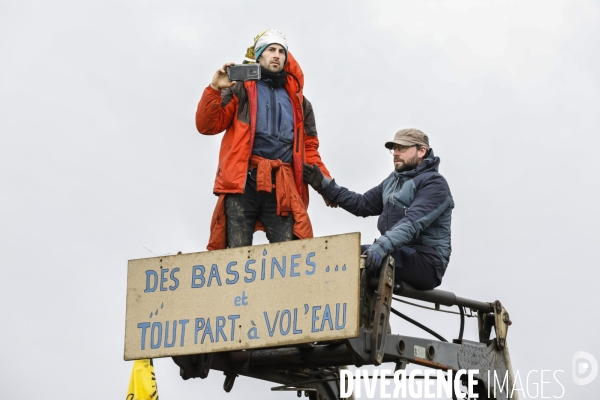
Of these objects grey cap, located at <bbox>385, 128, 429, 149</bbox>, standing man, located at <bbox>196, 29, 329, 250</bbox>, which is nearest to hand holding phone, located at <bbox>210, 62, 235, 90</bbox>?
standing man, located at <bbox>196, 29, 329, 250</bbox>

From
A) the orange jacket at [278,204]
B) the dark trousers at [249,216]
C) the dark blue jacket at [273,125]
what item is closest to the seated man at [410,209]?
the dark blue jacket at [273,125]

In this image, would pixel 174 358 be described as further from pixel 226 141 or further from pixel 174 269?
pixel 226 141

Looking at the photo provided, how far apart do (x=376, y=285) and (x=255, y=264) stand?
40.4 inches

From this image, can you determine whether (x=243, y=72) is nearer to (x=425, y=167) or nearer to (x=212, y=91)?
(x=212, y=91)

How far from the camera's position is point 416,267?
1098cm

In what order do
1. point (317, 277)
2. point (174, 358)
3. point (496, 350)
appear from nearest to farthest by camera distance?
point (317, 277) → point (174, 358) → point (496, 350)

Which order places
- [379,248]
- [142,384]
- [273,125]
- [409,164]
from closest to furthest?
[379,248], [273,125], [409,164], [142,384]

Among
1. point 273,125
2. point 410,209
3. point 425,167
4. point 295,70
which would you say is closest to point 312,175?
point 273,125

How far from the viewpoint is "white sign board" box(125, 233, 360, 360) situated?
970cm

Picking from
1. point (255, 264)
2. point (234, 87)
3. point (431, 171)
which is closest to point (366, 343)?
point (255, 264)

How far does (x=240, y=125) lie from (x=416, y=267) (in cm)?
202

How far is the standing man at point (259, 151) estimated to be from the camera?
11.2 meters

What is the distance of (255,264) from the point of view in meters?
10.1

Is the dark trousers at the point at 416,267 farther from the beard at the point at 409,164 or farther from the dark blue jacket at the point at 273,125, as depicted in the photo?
the dark blue jacket at the point at 273,125
